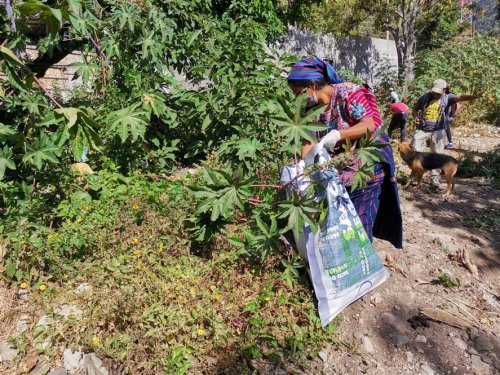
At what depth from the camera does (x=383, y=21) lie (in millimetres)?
10273

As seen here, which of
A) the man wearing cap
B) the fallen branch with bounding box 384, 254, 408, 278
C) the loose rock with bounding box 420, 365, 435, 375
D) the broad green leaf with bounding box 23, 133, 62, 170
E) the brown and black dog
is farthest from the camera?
the man wearing cap

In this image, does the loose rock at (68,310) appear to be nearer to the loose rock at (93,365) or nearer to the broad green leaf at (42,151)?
the loose rock at (93,365)

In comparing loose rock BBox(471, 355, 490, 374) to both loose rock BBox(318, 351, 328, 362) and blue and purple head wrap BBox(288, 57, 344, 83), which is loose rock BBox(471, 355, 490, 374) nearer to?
loose rock BBox(318, 351, 328, 362)

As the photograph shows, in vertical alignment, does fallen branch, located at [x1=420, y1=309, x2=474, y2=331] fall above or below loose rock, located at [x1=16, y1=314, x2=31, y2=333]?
below

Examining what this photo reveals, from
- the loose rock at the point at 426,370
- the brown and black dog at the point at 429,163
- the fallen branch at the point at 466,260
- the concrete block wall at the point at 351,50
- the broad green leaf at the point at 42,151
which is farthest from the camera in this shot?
the concrete block wall at the point at 351,50

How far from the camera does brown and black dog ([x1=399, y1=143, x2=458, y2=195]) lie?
4.72 meters

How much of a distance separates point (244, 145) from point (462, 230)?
2.15 m

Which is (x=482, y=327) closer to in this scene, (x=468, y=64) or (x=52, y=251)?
(x=52, y=251)

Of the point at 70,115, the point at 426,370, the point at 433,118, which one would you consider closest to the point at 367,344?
the point at 426,370

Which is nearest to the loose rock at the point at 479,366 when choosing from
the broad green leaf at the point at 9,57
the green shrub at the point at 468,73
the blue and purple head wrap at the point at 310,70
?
the blue and purple head wrap at the point at 310,70

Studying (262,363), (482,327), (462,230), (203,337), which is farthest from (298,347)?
(462,230)

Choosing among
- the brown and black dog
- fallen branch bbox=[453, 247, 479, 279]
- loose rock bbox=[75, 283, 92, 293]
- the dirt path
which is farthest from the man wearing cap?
loose rock bbox=[75, 283, 92, 293]

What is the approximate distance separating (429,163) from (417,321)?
2.90 metres

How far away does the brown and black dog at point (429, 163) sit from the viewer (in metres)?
4.72
